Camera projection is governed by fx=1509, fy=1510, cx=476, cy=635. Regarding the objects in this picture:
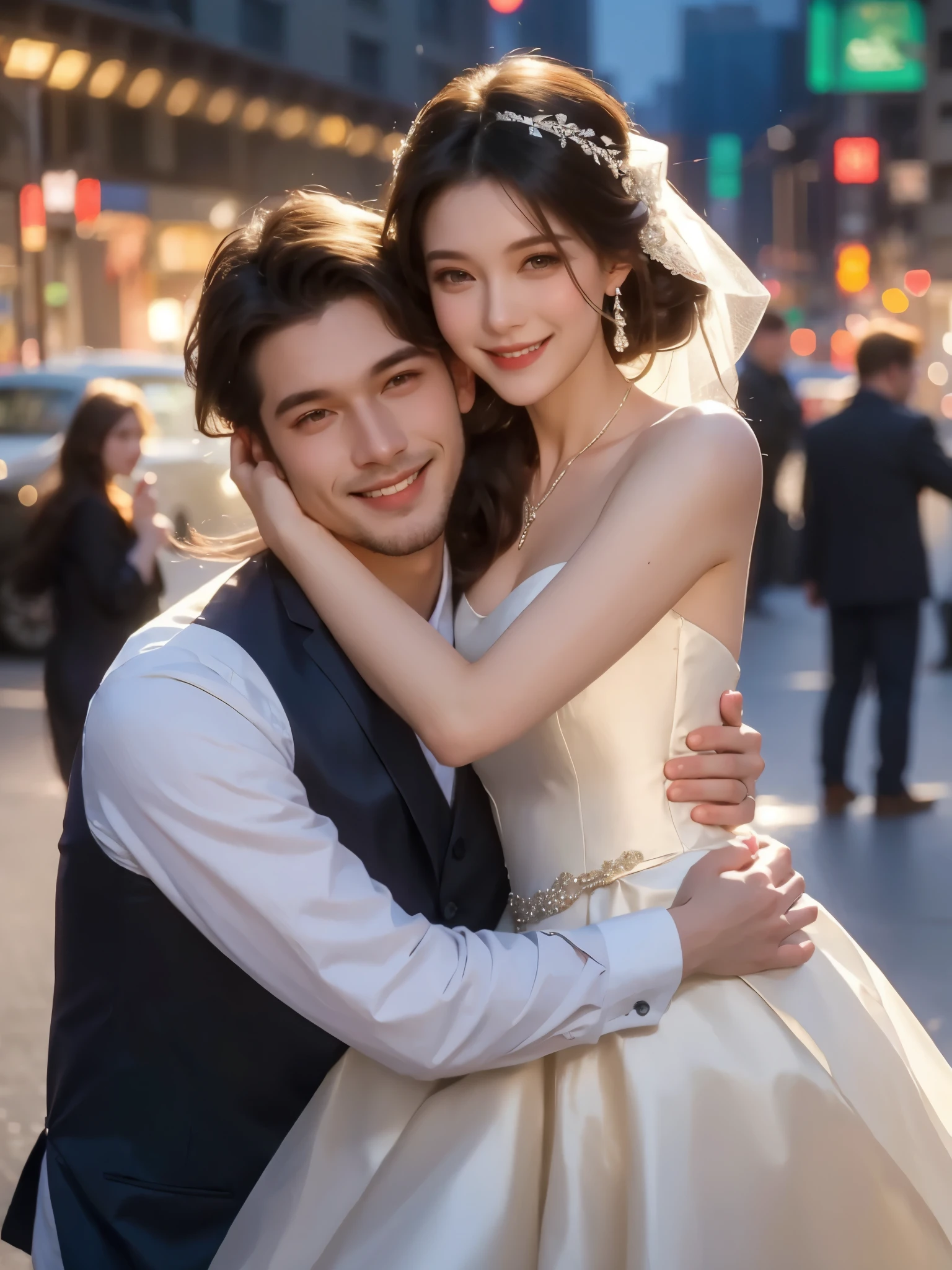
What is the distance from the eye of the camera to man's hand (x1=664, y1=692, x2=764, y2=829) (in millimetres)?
2133

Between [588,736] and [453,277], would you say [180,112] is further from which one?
[588,736]

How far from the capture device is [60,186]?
41.4ft

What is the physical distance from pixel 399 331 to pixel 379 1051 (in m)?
1.01

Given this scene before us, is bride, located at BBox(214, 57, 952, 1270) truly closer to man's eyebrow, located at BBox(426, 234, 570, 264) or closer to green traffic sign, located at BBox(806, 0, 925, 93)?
man's eyebrow, located at BBox(426, 234, 570, 264)

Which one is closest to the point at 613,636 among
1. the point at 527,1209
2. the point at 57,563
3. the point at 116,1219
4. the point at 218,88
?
the point at 527,1209

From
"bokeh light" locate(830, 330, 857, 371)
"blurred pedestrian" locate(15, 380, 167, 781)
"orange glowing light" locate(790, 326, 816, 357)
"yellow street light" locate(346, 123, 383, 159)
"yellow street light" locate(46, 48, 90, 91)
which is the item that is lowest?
"orange glowing light" locate(790, 326, 816, 357)

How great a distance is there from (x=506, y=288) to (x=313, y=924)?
0.96m

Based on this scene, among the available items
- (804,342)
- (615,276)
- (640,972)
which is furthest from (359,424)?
(804,342)

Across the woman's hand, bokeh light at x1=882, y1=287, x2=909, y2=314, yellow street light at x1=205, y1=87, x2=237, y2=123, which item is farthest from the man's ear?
bokeh light at x1=882, y1=287, x2=909, y2=314

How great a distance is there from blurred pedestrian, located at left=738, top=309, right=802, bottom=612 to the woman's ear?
24.1ft

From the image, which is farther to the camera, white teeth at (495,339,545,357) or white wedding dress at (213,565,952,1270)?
white teeth at (495,339,545,357)

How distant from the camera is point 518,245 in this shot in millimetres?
2152

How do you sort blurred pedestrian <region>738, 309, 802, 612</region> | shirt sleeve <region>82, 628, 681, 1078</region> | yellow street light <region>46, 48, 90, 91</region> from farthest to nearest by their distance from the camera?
yellow street light <region>46, 48, 90, 91</region> → blurred pedestrian <region>738, 309, 802, 612</region> → shirt sleeve <region>82, 628, 681, 1078</region>

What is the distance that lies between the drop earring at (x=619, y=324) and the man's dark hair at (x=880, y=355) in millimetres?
4467
